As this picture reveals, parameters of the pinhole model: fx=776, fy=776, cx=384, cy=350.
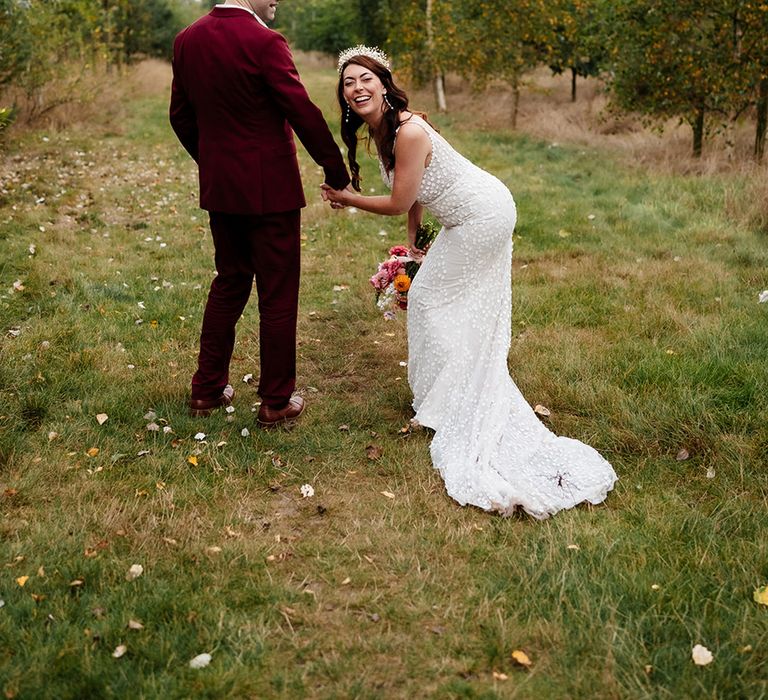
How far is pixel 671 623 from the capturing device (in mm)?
3027

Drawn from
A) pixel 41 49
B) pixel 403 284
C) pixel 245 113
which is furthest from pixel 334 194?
pixel 41 49

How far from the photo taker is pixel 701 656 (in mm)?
2840

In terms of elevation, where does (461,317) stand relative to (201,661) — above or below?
above

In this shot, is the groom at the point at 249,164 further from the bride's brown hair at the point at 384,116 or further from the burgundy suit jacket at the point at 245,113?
the bride's brown hair at the point at 384,116

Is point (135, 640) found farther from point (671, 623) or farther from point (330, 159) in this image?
point (330, 159)

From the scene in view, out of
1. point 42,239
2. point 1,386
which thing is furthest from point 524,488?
point 42,239

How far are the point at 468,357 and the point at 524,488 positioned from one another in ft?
3.09

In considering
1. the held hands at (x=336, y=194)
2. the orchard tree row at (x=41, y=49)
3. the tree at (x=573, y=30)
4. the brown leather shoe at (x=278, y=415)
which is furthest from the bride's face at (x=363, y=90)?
the tree at (x=573, y=30)

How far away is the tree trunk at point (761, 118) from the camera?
11352mm

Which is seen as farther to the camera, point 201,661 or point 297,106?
point 297,106

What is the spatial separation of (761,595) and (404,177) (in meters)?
2.68

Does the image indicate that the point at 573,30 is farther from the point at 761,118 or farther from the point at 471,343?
the point at 471,343

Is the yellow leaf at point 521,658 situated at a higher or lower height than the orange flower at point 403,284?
lower

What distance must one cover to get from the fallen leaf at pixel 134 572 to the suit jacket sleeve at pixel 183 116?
231cm
